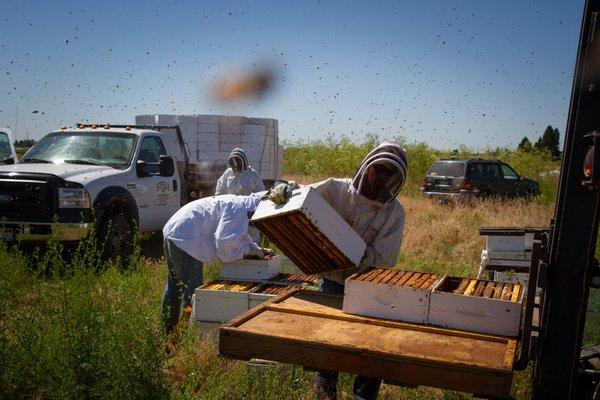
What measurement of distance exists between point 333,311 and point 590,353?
6.17 feet

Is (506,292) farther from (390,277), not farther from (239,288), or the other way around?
(239,288)

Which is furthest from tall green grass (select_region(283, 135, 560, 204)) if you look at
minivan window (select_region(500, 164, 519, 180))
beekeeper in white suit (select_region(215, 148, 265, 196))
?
beekeeper in white suit (select_region(215, 148, 265, 196))

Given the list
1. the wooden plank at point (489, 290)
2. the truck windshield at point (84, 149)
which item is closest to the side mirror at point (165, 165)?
the truck windshield at point (84, 149)

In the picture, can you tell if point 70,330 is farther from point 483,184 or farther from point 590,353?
point 483,184

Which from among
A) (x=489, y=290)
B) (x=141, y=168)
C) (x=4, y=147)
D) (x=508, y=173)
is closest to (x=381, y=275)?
(x=489, y=290)

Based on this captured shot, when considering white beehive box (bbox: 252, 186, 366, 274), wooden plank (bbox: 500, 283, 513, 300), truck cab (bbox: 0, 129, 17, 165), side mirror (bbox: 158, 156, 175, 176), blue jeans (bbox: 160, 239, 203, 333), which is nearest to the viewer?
wooden plank (bbox: 500, 283, 513, 300)

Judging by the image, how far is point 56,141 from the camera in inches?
373

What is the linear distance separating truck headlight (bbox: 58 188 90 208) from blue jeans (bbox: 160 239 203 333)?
283cm

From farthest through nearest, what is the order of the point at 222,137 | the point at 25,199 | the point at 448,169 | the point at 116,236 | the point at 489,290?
the point at 448,169
the point at 222,137
the point at 116,236
the point at 25,199
the point at 489,290

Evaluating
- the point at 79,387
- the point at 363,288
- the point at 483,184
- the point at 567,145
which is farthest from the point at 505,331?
the point at 483,184

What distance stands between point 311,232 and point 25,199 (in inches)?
235

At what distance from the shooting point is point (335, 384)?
407cm

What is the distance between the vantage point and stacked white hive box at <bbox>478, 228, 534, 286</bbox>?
595 cm

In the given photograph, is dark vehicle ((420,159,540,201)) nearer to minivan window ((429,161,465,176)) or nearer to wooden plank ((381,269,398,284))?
minivan window ((429,161,465,176))
